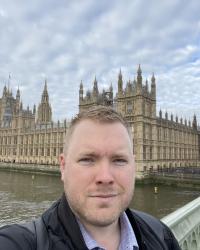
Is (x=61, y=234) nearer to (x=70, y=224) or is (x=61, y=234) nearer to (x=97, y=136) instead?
(x=70, y=224)

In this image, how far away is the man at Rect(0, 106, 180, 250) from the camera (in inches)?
58.6

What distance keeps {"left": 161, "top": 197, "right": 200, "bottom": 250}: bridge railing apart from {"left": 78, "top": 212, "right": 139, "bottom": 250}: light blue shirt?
1331 mm

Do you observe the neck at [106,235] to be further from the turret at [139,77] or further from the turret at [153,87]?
the turret at [153,87]

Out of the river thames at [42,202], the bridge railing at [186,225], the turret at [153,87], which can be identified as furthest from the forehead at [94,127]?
the turret at [153,87]

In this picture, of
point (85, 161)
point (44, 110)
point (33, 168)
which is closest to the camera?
point (85, 161)

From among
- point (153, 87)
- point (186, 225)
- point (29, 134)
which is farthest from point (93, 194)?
point (29, 134)

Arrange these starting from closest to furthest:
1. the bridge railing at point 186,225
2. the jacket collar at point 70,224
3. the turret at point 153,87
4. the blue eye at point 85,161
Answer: the jacket collar at point 70,224, the blue eye at point 85,161, the bridge railing at point 186,225, the turret at point 153,87

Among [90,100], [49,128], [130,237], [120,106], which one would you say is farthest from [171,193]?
[49,128]

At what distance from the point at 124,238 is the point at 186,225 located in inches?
81.4

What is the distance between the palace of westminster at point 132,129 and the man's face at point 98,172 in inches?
882

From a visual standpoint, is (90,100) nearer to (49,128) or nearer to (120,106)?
(120,106)

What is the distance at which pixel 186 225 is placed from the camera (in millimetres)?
3543

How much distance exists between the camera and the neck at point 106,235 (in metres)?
1.62

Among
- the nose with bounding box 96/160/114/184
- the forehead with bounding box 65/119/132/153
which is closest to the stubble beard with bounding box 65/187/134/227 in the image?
the nose with bounding box 96/160/114/184
